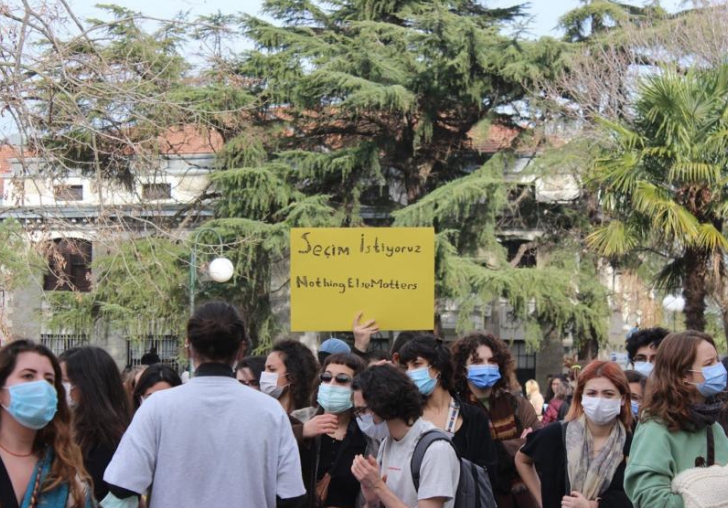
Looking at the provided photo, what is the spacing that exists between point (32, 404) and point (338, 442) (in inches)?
90.1

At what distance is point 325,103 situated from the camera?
30.4 m

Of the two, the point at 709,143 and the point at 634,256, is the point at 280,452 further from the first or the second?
the point at 634,256

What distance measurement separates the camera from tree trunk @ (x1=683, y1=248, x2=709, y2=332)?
17.4 m

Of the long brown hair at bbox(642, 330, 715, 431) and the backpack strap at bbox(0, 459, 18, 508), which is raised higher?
the long brown hair at bbox(642, 330, 715, 431)

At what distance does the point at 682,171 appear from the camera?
17219 mm

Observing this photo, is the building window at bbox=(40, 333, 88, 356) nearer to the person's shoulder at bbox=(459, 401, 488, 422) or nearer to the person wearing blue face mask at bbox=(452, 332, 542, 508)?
the person wearing blue face mask at bbox=(452, 332, 542, 508)

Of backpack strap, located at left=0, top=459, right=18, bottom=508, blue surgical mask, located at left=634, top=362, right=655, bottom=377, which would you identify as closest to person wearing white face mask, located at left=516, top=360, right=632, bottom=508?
blue surgical mask, located at left=634, top=362, right=655, bottom=377

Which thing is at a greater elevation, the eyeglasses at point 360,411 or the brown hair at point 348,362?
the brown hair at point 348,362

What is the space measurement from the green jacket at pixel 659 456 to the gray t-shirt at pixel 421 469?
33.3 inches

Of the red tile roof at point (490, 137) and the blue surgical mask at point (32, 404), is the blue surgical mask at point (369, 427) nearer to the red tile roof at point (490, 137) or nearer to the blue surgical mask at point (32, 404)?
the blue surgical mask at point (32, 404)

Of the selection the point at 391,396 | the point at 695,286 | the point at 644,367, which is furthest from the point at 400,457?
the point at 695,286

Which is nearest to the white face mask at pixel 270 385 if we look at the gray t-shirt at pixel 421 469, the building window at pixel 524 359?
the gray t-shirt at pixel 421 469

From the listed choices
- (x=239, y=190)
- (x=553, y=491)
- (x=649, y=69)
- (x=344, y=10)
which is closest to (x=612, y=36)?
(x=649, y=69)

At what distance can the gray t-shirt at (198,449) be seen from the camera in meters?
4.16
